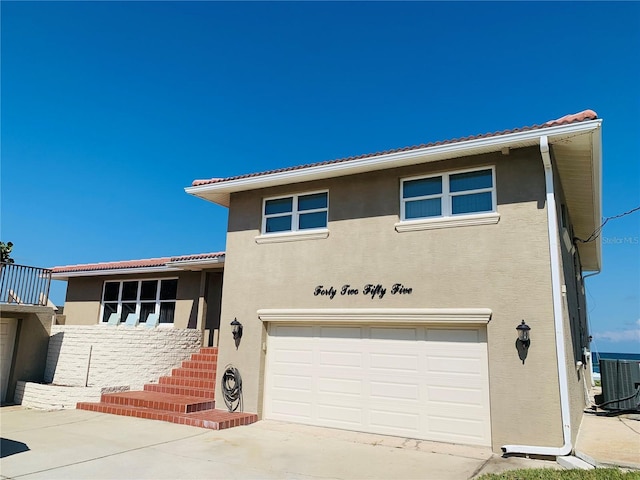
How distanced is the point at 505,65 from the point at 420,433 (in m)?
9.89

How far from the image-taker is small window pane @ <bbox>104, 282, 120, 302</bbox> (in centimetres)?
1884

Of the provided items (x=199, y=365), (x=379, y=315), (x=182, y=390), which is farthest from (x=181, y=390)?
(x=379, y=315)

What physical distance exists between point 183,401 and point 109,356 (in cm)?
370

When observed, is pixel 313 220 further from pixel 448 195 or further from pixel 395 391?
pixel 395 391

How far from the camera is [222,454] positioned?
778cm

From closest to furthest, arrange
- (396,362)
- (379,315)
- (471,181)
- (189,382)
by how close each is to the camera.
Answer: (471,181) < (396,362) < (379,315) < (189,382)

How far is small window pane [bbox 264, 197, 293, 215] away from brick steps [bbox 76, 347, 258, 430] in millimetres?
5159

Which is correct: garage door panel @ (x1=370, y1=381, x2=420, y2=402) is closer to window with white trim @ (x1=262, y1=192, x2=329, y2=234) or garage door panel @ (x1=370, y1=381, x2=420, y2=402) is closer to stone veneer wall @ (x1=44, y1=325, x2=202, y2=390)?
window with white trim @ (x1=262, y1=192, x2=329, y2=234)

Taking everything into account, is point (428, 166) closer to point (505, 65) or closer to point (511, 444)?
point (505, 65)

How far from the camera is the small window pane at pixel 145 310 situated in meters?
18.0

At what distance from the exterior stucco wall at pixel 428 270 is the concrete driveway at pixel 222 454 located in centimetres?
132

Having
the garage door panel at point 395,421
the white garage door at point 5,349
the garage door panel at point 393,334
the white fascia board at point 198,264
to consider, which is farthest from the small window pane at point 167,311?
the garage door panel at point 395,421

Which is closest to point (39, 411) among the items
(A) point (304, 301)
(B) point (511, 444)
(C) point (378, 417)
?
(A) point (304, 301)

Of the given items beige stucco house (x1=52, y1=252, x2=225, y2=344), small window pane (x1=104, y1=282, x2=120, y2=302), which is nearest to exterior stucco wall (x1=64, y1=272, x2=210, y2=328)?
beige stucco house (x1=52, y1=252, x2=225, y2=344)
